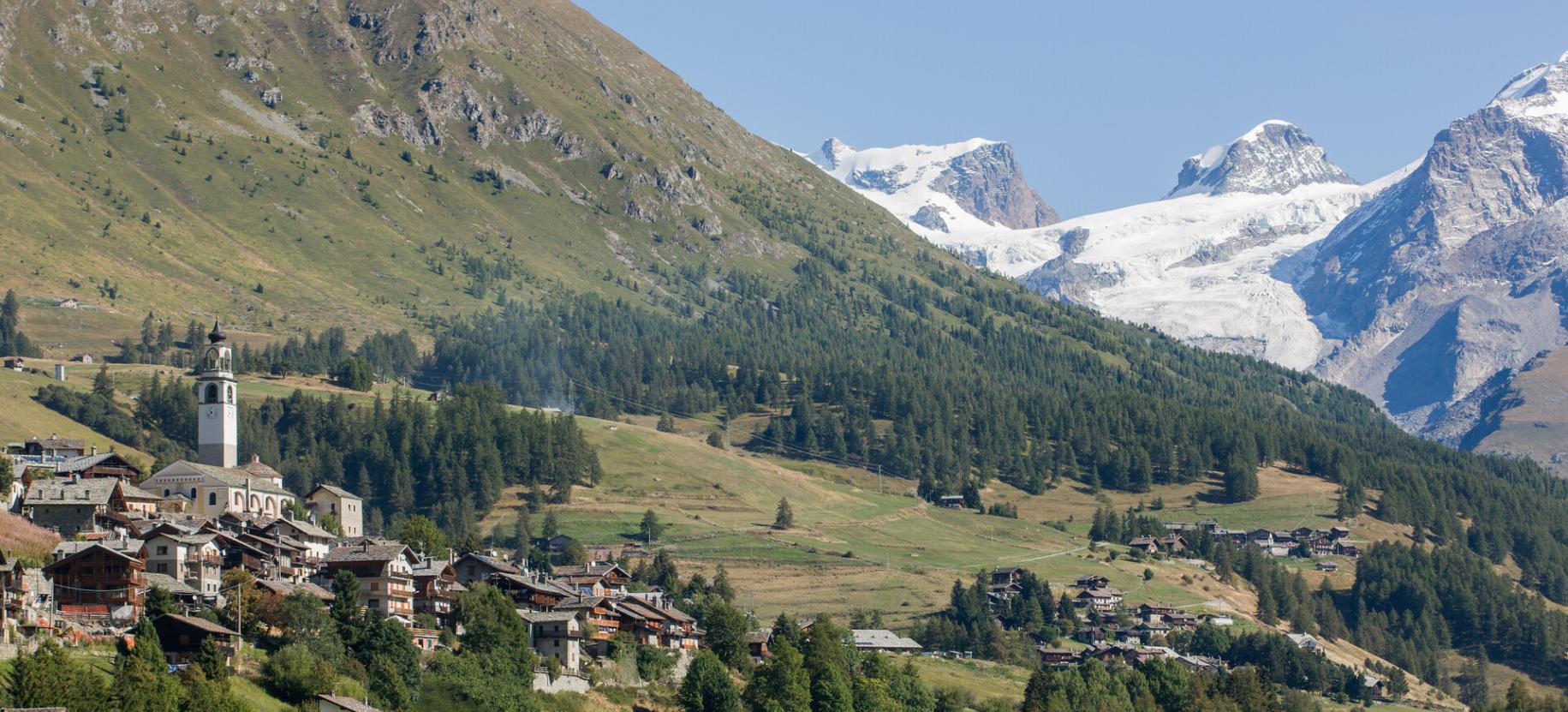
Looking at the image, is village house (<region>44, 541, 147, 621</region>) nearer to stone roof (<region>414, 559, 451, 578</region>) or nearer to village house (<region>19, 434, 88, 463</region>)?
stone roof (<region>414, 559, 451, 578</region>)

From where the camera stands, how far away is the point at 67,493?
134 meters

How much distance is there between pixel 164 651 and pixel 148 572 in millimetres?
14219

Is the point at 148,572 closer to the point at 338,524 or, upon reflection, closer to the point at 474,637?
the point at 474,637

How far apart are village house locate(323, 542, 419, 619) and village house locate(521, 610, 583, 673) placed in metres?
8.67

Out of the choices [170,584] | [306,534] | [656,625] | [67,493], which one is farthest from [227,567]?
[656,625]

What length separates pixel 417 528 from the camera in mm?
159250

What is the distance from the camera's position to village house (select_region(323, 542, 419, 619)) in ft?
429

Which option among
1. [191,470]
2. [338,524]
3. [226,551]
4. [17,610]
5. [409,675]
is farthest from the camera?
[338,524]

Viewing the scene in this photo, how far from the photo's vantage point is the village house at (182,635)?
105m

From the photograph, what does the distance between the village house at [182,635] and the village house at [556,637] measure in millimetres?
32765

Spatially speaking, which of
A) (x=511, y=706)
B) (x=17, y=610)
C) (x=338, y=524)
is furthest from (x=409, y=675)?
(x=338, y=524)

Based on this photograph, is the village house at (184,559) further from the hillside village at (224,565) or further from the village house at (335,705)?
the village house at (335,705)

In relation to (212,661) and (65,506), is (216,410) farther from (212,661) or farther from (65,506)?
(212,661)

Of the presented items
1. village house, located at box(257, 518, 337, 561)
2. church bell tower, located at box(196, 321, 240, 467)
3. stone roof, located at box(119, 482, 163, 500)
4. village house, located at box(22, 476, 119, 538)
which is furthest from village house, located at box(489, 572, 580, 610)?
church bell tower, located at box(196, 321, 240, 467)
